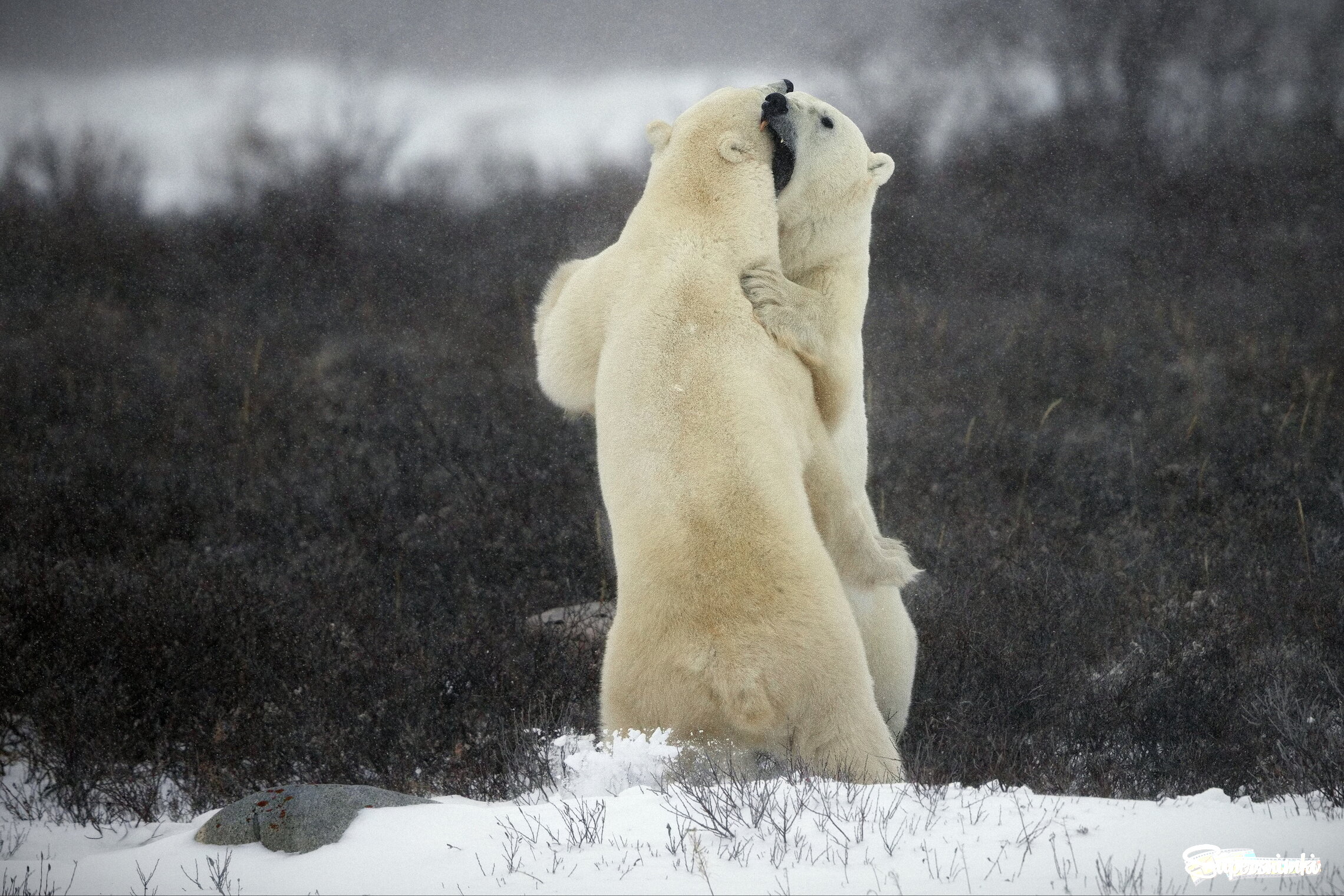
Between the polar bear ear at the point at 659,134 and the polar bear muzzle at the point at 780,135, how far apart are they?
0.95 feet

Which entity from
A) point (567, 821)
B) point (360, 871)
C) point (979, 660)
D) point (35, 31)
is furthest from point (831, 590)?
point (35, 31)

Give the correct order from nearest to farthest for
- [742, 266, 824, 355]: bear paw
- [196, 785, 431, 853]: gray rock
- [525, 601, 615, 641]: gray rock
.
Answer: [196, 785, 431, 853]: gray rock → [742, 266, 824, 355]: bear paw → [525, 601, 615, 641]: gray rock

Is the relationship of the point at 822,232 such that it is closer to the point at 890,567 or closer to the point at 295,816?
the point at 890,567

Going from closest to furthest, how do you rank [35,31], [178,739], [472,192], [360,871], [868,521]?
[360,871], [868,521], [178,739], [35,31], [472,192]

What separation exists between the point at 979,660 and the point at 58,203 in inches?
353

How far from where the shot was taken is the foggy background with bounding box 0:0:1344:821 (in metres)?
4.13

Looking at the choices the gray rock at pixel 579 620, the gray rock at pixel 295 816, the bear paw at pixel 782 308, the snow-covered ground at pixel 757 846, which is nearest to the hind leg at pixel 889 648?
the snow-covered ground at pixel 757 846

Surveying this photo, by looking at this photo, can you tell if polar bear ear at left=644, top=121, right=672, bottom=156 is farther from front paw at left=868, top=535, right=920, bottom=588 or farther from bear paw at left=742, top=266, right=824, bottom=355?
front paw at left=868, top=535, right=920, bottom=588

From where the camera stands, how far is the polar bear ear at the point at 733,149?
2789mm

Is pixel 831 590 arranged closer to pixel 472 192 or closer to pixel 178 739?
pixel 178 739

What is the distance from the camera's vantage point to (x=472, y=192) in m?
10.6

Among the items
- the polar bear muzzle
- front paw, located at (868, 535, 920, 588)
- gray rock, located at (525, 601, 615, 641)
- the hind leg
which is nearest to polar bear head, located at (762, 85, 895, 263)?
the polar bear muzzle

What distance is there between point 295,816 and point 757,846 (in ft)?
3.48

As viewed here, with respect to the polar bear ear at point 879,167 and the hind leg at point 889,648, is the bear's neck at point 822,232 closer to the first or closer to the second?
the polar bear ear at point 879,167
